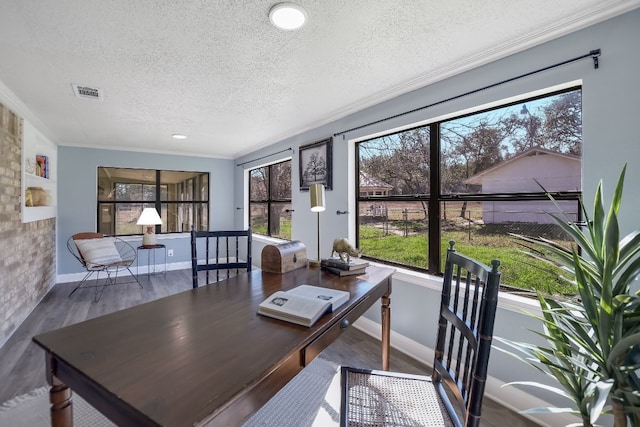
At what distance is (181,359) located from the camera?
2.78ft

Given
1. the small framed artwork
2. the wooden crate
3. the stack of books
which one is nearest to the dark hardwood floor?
the stack of books

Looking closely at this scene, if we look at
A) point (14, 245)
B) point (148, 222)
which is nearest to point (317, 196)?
point (14, 245)

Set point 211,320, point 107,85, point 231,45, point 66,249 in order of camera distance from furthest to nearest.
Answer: point 66,249, point 107,85, point 231,45, point 211,320

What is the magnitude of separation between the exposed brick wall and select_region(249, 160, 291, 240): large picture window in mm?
2883

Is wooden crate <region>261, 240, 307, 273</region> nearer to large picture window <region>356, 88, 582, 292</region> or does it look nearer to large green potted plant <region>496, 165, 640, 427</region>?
large picture window <region>356, 88, 582, 292</region>

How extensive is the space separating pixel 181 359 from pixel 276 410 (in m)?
1.24

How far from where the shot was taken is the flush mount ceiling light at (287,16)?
1471 millimetres

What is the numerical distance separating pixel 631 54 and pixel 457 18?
33.5 inches

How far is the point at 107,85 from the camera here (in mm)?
2391

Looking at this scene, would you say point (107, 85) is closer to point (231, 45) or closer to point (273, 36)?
point (231, 45)

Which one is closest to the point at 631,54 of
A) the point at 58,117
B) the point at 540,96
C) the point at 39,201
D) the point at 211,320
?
the point at 540,96

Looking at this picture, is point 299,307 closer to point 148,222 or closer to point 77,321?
point 77,321

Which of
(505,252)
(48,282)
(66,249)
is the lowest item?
(48,282)

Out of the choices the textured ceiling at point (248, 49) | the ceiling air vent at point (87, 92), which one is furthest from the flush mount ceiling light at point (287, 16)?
the ceiling air vent at point (87, 92)
